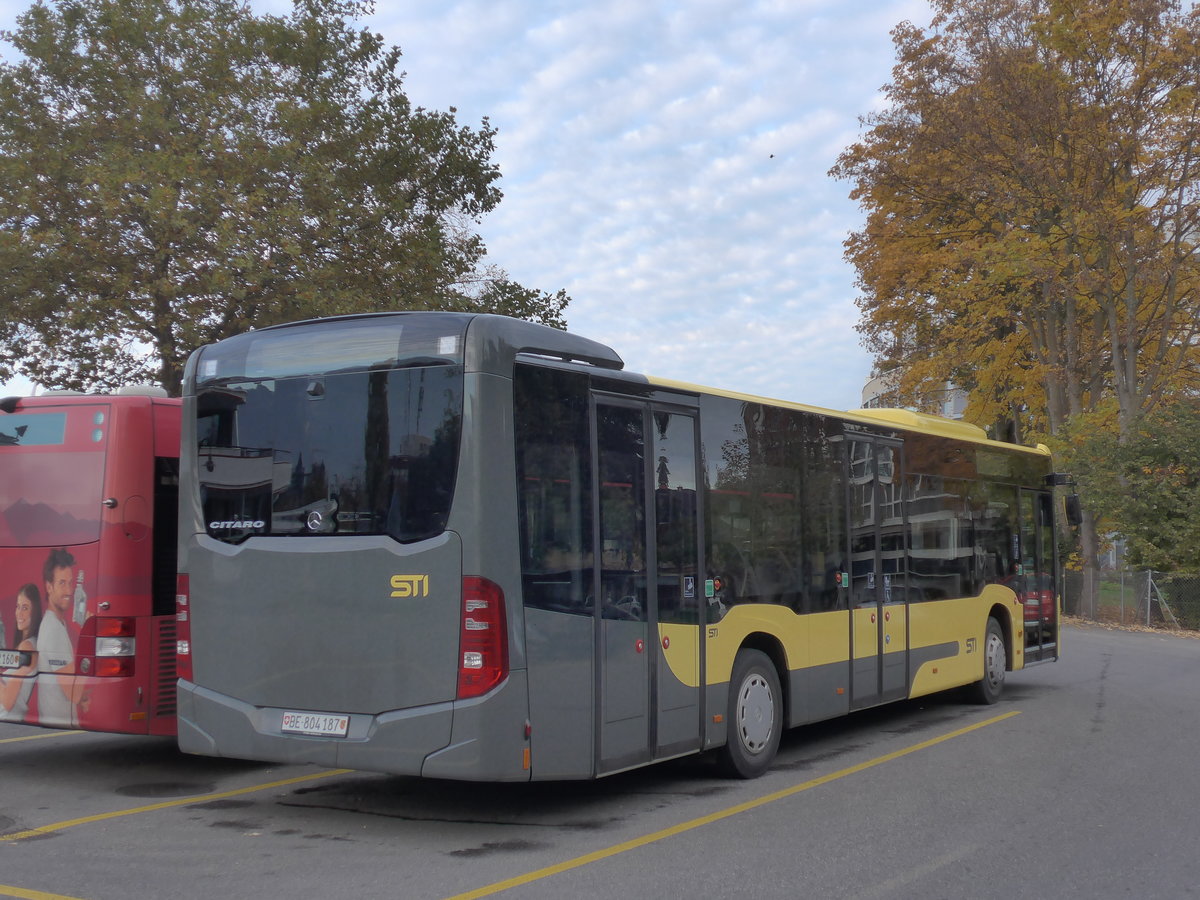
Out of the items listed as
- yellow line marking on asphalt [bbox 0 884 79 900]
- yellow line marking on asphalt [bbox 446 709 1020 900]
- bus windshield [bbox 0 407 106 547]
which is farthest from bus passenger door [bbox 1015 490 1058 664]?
yellow line marking on asphalt [bbox 0 884 79 900]

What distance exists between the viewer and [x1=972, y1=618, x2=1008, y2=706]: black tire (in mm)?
13406

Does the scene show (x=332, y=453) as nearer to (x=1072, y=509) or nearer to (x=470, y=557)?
(x=470, y=557)

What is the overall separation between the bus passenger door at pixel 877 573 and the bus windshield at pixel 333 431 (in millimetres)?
4936

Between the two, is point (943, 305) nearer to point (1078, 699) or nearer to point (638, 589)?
point (1078, 699)

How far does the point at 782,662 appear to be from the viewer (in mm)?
9320

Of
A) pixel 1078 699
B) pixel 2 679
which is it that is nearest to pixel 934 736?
pixel 1078 699

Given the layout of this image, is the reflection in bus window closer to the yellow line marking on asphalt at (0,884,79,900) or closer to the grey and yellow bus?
the grey and yellow bus

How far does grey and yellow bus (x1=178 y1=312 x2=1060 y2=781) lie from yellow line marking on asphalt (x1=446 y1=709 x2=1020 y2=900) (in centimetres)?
50

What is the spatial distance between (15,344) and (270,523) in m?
19.1

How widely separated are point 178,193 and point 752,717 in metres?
16.9

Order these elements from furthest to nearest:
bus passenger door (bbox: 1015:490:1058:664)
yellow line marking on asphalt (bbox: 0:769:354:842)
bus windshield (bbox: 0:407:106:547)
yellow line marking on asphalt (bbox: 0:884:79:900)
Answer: bus passenger door (bbox: 1015:490:1058:664) → bus windshield (bbox: 0:407:106:547) → yellow line marking on asphalt (bbox: 0:769:354:842) → yellow line marking on asphalt (bbox: 0:884:79:900)

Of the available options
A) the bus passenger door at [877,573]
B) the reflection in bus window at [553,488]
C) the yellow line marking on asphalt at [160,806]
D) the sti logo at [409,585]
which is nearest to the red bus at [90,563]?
the yellow line marking on asphalt at [160,806]

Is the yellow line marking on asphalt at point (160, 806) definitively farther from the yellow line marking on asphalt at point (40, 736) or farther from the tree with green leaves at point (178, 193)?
the tree with green leaves at point (178, 193)

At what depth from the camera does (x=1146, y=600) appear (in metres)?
29.1
